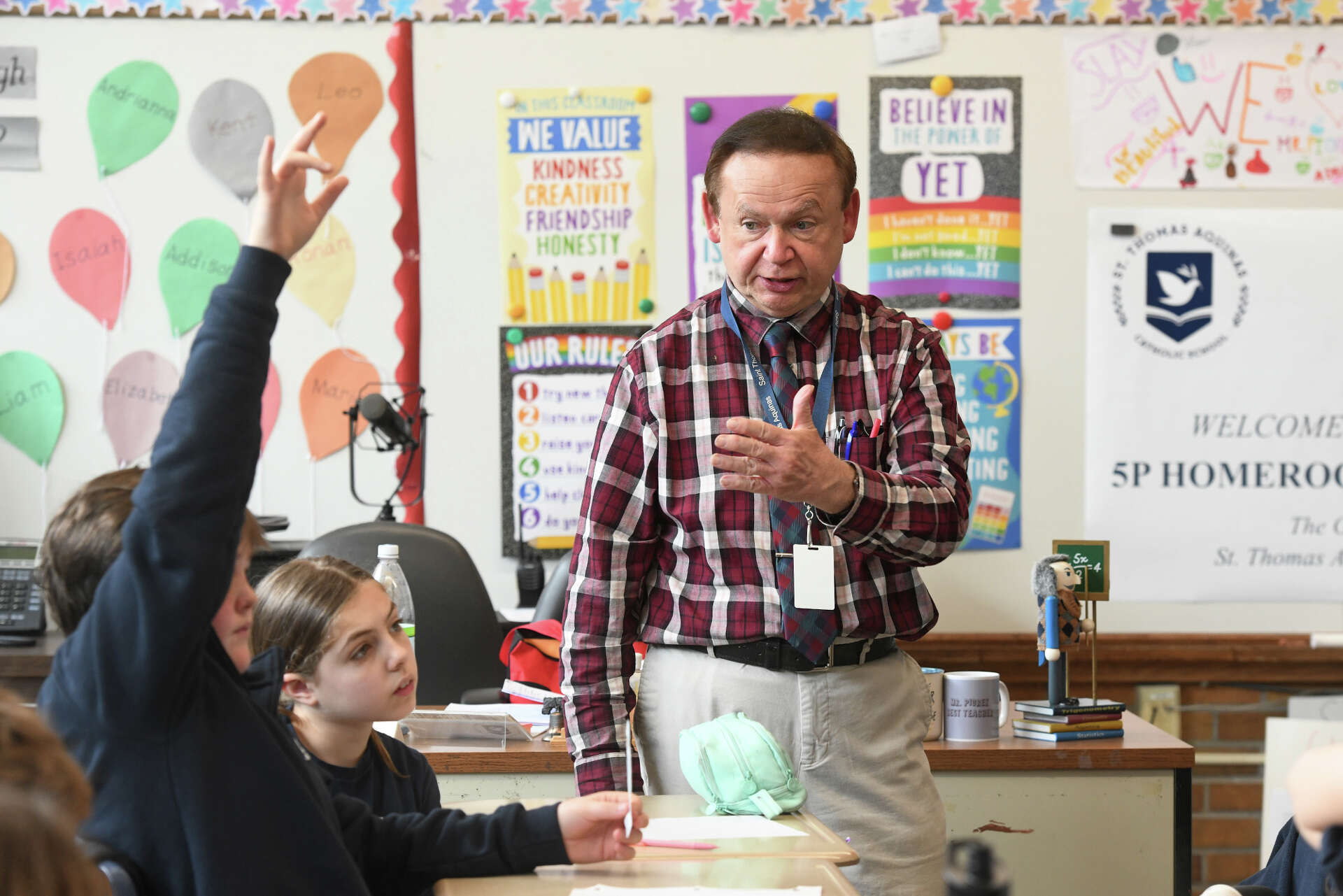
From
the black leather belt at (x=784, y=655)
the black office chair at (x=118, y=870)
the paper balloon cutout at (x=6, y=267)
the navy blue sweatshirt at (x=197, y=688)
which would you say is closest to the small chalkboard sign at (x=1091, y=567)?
the black leather belt at (x=784, y=655)

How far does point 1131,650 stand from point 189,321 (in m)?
2.47

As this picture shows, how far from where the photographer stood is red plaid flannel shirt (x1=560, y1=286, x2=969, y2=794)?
1577 mm

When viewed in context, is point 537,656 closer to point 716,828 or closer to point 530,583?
point 530,583

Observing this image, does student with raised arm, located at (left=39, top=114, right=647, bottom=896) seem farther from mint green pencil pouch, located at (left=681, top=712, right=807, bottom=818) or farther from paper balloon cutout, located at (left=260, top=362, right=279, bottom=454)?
paper balloon cutout, located at (left=260, top=362, right=279, bottom=454)

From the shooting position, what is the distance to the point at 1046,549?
317 centimetres

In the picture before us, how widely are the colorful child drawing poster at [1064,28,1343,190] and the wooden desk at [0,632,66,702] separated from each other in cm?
264

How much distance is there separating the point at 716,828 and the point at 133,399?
229cm

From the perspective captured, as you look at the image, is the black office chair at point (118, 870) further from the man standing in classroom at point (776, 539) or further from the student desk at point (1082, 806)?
the student desk at point (1082, 806)

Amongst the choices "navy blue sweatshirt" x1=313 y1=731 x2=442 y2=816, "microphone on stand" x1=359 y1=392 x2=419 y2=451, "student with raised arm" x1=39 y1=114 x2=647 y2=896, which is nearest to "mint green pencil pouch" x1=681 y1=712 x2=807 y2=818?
"navy blue sweatshirt" x1=313 y1=731 x2=442 y2=816

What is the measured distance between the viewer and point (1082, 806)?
202cm

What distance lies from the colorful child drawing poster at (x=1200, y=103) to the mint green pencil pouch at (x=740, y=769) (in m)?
2.20

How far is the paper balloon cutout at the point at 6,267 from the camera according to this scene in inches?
123

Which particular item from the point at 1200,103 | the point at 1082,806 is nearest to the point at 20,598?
the point at 1082,806

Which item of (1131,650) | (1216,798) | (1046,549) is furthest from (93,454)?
(1216,798)
